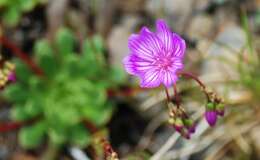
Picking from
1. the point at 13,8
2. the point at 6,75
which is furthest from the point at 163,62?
the point at 13,8

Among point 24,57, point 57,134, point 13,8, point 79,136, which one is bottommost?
point 79,136

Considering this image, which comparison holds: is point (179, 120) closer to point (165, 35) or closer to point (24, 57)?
point (165, 35)

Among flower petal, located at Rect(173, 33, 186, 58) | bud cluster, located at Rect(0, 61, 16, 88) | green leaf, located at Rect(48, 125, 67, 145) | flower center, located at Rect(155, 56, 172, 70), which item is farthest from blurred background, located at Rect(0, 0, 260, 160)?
flower petal, located at Rect(173, 33, 186, 58)

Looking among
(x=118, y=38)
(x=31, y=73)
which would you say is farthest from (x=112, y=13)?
(x=31, y=73)

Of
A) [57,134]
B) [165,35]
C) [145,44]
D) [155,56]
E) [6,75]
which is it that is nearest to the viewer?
[165,35]

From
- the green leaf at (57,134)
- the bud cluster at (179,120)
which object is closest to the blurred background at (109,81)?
the green leaf at (57,134)

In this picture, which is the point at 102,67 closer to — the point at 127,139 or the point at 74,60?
the point at 74,60

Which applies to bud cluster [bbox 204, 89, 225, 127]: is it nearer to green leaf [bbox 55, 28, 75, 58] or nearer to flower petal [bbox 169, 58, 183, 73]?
flower petal [bbox 169, 58, 183, 73]

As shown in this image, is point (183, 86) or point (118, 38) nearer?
point (183, 86)
